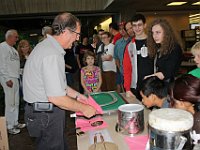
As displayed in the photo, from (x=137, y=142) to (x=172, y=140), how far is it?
1.42 ft

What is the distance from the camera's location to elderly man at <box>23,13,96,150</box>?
1453mm

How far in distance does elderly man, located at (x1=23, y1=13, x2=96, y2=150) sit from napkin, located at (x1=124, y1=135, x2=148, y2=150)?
1.07 feet

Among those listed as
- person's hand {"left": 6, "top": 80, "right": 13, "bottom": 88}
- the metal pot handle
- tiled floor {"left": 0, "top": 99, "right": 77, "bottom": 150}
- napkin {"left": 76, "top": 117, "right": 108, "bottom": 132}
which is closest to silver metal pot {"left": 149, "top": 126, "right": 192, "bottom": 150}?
the metal pot handle

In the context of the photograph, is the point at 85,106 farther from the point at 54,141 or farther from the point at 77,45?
the point at 77,45

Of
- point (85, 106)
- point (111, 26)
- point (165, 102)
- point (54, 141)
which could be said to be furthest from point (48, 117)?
point (111, 26)

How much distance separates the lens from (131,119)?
1294 millimetres

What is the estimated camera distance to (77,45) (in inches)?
224

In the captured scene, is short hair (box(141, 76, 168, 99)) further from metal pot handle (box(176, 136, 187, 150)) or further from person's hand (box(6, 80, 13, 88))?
person's hand (box(6, 80, 13, 88))

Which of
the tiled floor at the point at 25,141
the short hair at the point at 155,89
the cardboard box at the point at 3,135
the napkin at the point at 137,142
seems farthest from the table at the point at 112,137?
the tiled floor at the point at 25,141

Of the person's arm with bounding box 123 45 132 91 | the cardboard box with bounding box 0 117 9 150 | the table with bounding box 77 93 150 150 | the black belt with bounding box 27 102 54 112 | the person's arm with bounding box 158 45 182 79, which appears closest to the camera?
the table with bounding box 77 93 150 150

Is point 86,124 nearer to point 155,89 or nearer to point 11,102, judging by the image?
point 155,89

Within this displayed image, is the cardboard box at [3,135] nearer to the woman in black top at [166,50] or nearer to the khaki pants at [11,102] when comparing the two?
the khaki pants at [11,102]

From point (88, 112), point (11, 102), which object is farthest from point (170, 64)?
point (11, 102)

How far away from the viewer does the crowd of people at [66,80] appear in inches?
56.7
